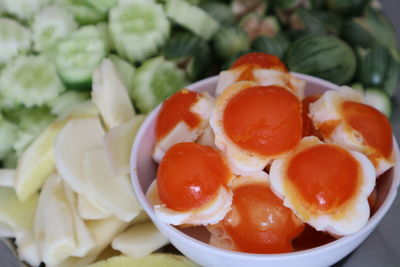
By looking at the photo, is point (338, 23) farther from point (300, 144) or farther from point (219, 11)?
point (300, 144)

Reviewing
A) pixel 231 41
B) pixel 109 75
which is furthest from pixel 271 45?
pixel 109 75

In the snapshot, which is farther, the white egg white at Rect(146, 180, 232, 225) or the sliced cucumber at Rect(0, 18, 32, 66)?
the sliced cucumber at Rect(0, 18, 32, 66)

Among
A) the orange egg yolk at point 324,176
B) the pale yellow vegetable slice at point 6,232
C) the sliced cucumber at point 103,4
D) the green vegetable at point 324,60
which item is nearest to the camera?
the orange egg yolk at point 324,176

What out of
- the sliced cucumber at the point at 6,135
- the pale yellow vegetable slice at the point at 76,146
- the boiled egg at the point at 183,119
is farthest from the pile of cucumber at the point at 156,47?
the boiled egg at the point at 183,119

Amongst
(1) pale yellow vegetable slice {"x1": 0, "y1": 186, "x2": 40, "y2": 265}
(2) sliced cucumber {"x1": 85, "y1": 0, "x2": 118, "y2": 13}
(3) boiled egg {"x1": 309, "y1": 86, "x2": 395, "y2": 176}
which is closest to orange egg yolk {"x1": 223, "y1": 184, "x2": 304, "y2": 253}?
(3) boiled egg {"x1": 309, "y1": 86, "x2": 395, "y2": 176}

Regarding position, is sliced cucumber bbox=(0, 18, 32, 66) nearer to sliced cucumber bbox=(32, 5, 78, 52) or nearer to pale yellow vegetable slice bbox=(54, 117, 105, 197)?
sliced cucumber bbox=(32, 5, 78, 52)

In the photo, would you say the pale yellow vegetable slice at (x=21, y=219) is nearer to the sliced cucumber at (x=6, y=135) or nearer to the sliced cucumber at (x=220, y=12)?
the sliced cucumber at (x=6, y=135)
